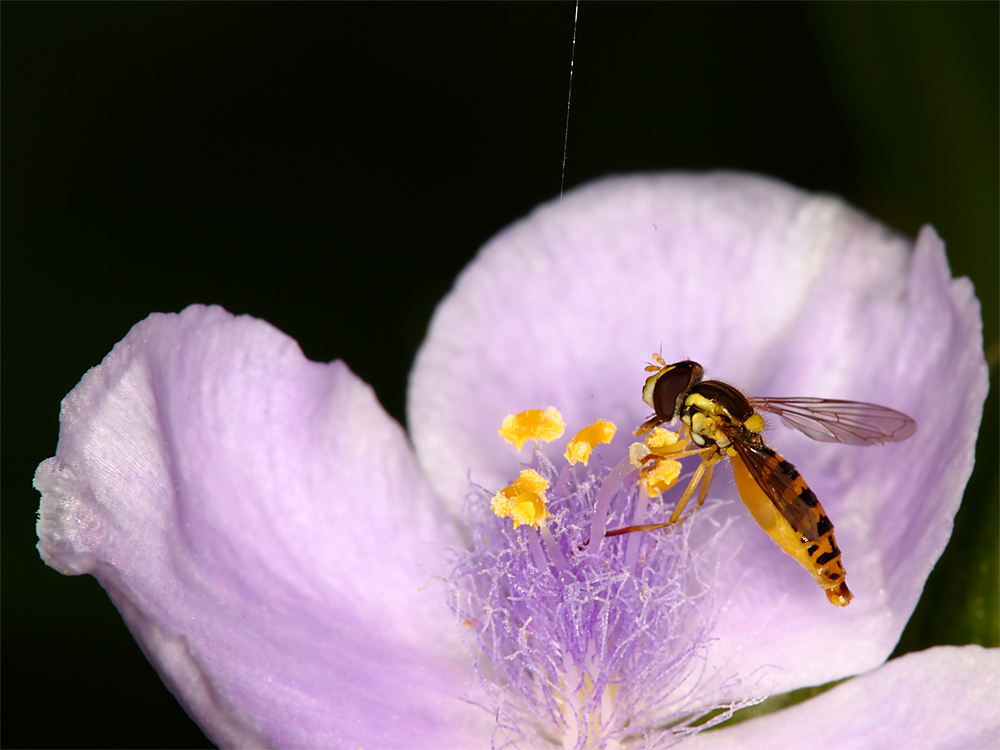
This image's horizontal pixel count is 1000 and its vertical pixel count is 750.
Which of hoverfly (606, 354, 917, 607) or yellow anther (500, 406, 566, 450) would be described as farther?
yellow anther (500, 406, 566, 450)

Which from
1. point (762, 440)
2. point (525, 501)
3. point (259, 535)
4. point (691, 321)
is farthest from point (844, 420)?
point (259, 535)

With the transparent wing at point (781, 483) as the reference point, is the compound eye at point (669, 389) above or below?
above

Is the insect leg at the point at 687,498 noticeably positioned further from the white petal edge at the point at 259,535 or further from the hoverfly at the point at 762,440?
the white petal edge at the point at 259,535

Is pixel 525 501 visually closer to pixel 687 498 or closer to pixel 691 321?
pixel 687 498

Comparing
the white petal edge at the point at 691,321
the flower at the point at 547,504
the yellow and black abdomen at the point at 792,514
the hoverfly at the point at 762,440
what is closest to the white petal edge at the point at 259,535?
the flower at the point at 547,504

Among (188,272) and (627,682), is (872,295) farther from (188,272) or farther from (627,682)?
(188,272)

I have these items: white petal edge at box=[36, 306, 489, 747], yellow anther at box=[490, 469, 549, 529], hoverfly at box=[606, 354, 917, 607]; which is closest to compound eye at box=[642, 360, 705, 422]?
hoverfly at box=[606, 354, 917, 607]

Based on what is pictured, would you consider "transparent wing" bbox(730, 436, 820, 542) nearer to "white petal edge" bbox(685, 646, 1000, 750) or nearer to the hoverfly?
the hoverfly
